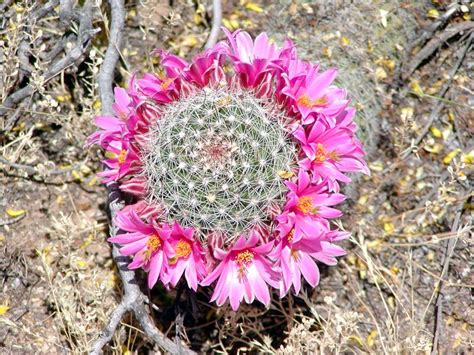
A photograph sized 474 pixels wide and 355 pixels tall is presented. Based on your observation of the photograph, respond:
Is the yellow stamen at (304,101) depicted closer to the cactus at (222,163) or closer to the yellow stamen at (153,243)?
the cactus at (222,163)

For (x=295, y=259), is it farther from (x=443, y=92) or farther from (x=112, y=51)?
(x=443, y=92)

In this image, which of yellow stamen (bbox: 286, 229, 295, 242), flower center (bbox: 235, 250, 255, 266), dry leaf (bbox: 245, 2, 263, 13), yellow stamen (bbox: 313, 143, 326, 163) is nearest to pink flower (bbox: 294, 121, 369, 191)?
yellow stamen (bbox: 313, 143, 326, 163)

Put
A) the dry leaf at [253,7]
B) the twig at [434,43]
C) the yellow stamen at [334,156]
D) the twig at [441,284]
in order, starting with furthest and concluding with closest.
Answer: the dry leaf at [253,7] → the twig at [434,43] → the twig at [441,284] → the yellow stamen at [334,156]

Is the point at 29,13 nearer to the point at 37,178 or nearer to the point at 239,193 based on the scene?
the point at 37,178

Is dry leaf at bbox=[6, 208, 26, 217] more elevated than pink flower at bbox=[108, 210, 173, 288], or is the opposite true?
pink flower at bbox=[108, 210, 173, 288]

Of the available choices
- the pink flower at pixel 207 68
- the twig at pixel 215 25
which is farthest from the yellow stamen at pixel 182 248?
the twig at pixel 215 25

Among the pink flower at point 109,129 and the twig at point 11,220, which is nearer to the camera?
the pink flower at point 109,129

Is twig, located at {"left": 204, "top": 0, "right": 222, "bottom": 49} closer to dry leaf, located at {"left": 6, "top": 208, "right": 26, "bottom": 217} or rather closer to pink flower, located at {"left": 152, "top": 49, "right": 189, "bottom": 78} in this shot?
pink flower, located at {"left": 152, "top": 49, "right": 189, "bottom": 78}
